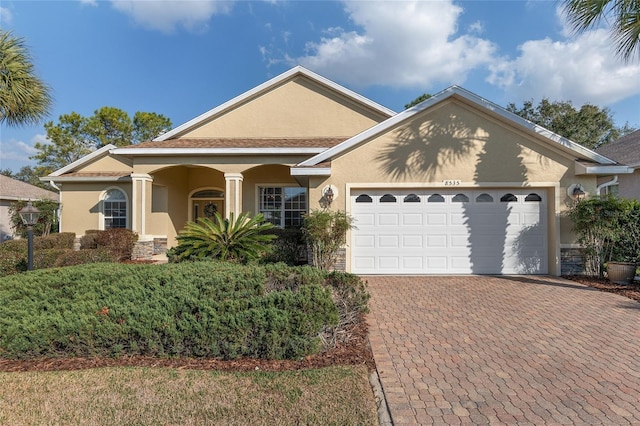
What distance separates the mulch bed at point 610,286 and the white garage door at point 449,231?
0.85 metres

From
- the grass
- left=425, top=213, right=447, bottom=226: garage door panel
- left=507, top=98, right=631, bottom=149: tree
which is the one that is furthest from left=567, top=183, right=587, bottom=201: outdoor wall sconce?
left=507, top=98, right=631, bottom=149: tree

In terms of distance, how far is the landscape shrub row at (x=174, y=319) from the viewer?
411 cm

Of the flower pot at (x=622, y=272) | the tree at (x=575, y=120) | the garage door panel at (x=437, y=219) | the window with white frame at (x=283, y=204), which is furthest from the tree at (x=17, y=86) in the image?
the tree at (x=575, y=120)

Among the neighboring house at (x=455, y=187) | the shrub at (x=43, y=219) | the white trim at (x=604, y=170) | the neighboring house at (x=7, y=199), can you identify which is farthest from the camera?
the neighboring house at (x=7, y=199)

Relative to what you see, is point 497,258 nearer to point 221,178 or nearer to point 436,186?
point 436,186

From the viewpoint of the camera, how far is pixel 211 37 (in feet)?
45.3

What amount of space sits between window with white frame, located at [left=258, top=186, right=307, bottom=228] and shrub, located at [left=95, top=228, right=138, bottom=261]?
16.3ft

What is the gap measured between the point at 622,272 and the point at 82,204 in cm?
1896

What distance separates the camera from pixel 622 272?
809 cm

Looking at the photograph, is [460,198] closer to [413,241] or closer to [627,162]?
[413,241]

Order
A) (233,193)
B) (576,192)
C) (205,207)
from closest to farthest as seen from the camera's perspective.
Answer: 1. (576,192)
2. (233,193)
3. (205,207)

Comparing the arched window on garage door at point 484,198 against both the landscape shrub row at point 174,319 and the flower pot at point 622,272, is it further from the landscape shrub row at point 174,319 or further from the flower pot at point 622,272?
the landscape shrub row at point 174,319

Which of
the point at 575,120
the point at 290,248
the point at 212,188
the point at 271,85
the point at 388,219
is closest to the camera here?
the point at 388,219

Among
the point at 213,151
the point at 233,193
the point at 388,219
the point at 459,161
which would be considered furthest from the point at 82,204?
the point at 459,161
